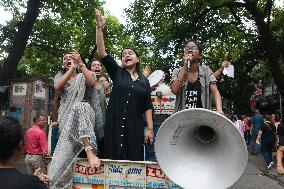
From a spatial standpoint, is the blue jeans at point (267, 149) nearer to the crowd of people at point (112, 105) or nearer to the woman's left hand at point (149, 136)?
the crowd of people at point (112, 105)

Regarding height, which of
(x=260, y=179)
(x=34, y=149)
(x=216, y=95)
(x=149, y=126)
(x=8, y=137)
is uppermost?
(x=216, y=95)

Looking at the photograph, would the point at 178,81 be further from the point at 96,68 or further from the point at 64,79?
the point at 96,68

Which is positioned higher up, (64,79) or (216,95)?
(64,79)

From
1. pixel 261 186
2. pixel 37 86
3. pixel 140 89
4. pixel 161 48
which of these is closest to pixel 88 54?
pixel 37 86

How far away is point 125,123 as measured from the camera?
400cm

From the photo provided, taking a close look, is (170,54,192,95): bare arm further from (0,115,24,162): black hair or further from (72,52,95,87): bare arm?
(0,115,24,162): black hair

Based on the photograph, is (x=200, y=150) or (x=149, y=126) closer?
(x=200, y=150)

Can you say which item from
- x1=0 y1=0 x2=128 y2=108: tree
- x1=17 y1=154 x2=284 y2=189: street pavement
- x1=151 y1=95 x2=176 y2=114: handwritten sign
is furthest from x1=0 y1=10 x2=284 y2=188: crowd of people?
x1=0 y1=0 x2=128 y2=108: tree

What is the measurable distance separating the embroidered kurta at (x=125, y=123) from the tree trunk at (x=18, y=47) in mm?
10004

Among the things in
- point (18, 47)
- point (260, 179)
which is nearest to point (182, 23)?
point (18, 47)

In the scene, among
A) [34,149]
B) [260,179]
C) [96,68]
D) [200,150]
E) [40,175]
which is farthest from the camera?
[260,179]

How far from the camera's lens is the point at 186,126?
3.53 meters

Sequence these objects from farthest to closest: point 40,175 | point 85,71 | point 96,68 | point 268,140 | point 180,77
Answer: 1. point 268,140
2. point 96,68
3. point 85,71
4. point 180,77
5. point 40,175

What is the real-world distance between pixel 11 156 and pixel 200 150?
183 centimetres
